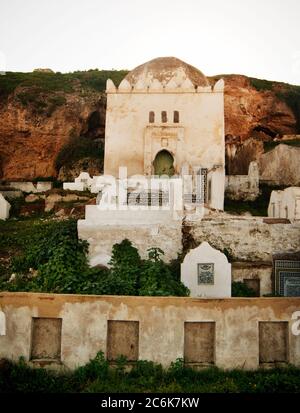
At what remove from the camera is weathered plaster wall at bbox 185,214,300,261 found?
1180 centimetres

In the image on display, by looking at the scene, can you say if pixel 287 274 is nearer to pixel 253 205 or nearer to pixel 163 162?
pixel 253 205

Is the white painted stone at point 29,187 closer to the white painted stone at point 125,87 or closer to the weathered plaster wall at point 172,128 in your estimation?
the weathered plaster wall at point 172,128

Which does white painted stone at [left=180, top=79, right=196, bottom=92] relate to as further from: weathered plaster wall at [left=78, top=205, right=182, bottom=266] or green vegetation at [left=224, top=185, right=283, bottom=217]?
weathered plaster wall at [left=78, top=205, right=182, bottom=266]

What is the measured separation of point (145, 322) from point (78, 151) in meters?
24.7

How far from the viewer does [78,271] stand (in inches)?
425

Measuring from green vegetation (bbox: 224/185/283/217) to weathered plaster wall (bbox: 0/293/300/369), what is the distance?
9818mm

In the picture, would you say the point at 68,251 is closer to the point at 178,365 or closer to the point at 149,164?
the point at 178,365

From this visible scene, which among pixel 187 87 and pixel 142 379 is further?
pixel 187 87

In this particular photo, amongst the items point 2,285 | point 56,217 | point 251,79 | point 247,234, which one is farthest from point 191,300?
point 251,79

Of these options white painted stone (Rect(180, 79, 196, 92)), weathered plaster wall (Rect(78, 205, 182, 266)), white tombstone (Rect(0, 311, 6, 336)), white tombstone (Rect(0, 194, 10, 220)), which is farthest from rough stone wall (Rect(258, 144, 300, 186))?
white tombstone (Rect(0, 311, 6, 336))

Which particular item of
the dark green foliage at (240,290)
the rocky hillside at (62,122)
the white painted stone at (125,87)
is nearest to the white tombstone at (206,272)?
the dark green foliage at (240,290)

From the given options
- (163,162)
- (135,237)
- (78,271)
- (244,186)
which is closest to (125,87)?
(163,162)

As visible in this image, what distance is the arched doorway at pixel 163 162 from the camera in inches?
788
